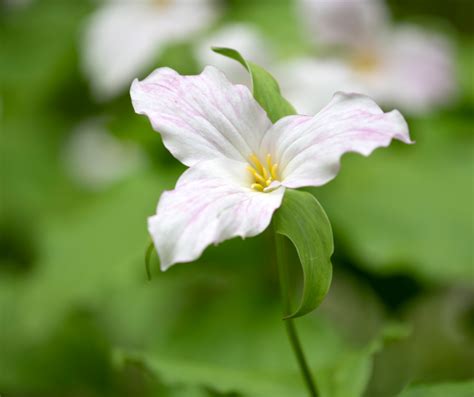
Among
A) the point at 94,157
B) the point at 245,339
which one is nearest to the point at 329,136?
the point at 245,339

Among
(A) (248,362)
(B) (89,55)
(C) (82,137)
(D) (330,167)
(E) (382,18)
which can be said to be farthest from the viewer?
(C) (82,137)

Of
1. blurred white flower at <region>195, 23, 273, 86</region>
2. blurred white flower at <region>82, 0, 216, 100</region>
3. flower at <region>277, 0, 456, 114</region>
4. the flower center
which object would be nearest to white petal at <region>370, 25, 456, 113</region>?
flower at <region>277, 0, 456, 114</region>

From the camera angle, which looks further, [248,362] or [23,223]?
[23,223]

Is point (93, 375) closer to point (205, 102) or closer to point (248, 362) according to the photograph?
point (248, 362)

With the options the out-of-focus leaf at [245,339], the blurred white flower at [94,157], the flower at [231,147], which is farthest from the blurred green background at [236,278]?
the flower at [231,147]

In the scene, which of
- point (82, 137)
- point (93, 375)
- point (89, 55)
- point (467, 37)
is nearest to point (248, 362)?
point (93, 375)

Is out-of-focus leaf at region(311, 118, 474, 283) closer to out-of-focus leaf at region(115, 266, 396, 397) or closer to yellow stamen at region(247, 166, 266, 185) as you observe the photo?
out-of-focus leaf at region(115, 266, 396, 397)
